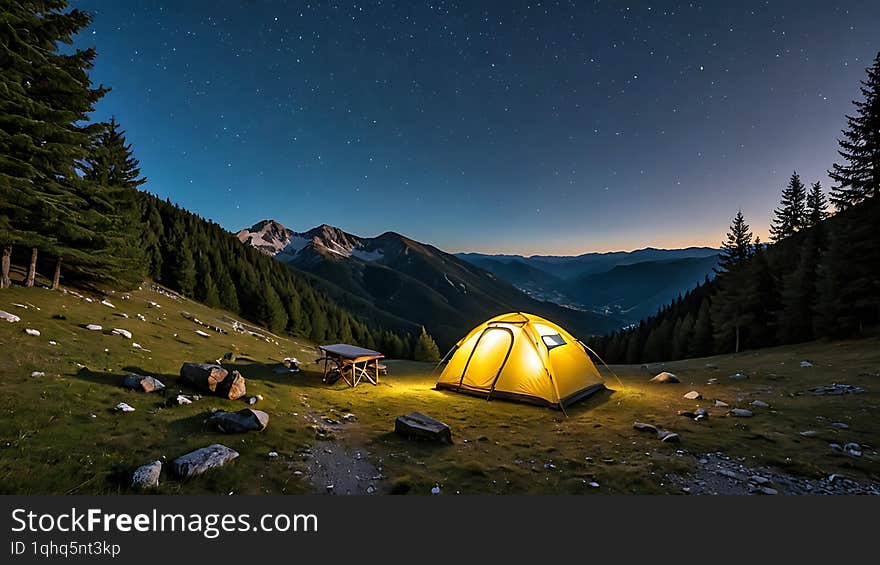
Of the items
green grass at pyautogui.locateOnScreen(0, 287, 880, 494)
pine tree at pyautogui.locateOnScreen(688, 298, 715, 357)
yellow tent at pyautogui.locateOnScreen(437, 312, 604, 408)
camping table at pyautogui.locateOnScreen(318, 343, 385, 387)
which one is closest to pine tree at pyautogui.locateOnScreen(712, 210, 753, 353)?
pine tree at pyautogui.locateOnScreen(688, 298, 715, 357)

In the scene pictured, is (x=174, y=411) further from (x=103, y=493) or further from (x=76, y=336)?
(x=76, y=336)

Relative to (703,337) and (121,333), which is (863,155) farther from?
(121,333)

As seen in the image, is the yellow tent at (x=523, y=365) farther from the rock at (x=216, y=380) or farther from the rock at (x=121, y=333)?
the rock at (x=121, y=333)

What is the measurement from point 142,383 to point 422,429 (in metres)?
8.44

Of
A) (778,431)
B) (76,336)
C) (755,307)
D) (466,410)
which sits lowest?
(466,410)

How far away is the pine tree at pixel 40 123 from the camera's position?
1623 centimetres

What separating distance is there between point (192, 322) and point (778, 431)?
34.4m

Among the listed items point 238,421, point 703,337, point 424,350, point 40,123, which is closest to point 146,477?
point 238,421

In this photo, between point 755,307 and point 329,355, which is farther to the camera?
point 755,307

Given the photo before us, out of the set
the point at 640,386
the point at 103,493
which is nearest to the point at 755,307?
the point at 640,386

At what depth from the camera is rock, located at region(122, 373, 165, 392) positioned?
10.4 metres

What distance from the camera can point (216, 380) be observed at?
11.4 m

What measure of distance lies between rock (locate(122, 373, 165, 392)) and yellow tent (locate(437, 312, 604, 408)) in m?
10.8

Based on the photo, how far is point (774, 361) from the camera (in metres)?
23.6
